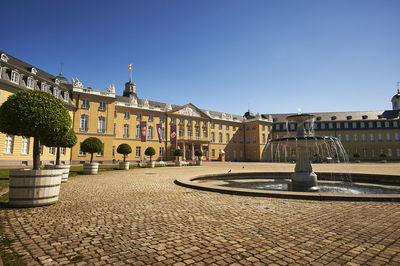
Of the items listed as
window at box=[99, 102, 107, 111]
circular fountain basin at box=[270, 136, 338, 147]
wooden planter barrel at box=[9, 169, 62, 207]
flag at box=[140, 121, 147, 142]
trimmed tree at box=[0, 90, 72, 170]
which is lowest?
wooden planter barrel at box=[9, 169, 62, 207]

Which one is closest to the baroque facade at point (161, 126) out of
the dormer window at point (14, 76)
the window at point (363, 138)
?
the dormer window at point (14, 76)

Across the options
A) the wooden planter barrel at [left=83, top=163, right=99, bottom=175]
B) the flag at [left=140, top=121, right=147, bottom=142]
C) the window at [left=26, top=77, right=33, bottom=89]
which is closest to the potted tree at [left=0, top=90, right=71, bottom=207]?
the wooden planter barrel at [left=83, top=163, right=99, bottom=175]

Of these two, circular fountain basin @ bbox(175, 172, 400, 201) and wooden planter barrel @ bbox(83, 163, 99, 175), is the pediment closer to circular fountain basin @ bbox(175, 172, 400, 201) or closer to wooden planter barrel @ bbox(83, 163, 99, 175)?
wooden planter barrel @ bbox(83, 163, 99, 175)

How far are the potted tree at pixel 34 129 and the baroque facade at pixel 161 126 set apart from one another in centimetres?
1998

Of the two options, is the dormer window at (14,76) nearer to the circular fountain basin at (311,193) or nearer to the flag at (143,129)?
the flag at (143,129)

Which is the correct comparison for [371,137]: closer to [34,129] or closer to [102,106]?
[102,106]

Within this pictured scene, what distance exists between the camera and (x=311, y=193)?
6535 millimetres

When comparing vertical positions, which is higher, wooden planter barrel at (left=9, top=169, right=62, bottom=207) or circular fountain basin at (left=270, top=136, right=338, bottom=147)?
circular fountain basin at (left=270, top=136, right=338, bottom=147)

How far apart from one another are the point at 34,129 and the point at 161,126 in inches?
972

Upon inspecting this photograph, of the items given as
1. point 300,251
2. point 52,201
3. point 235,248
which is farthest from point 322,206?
point 52,201

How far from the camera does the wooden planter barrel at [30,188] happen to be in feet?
17.6

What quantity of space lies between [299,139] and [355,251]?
282 inches

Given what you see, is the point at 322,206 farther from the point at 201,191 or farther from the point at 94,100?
the point at 94,100

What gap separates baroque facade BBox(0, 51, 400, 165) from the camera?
2378 cm
